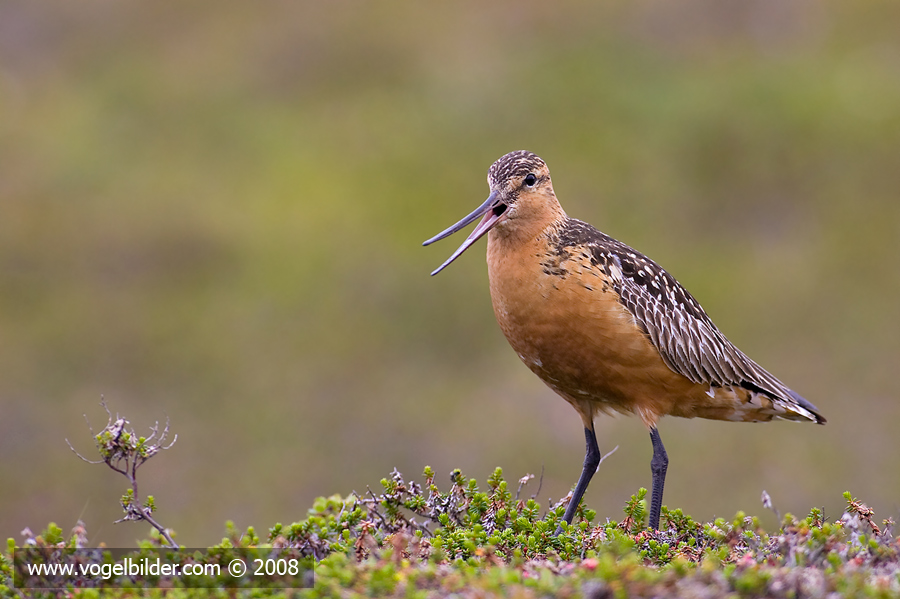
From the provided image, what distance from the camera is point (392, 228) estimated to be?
18.3 metres

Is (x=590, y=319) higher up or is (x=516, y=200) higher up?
(x=516, y=200)

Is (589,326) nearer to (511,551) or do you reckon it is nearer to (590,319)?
(590,319)

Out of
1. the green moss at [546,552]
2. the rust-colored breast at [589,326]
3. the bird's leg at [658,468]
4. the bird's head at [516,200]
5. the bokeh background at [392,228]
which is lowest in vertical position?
the green moss at [546,552]

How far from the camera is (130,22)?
22.6m

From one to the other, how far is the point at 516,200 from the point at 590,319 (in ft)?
3.69

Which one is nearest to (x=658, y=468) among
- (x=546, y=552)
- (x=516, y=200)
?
(x=546, y=552)

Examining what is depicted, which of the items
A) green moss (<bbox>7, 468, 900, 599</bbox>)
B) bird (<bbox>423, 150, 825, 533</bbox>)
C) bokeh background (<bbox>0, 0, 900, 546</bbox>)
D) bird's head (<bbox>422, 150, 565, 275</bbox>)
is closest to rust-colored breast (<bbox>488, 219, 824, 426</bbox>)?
bird (<bbox>423, 150, 825, 533</bbox>)

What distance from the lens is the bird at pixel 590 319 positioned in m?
7.16

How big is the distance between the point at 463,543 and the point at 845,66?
18.2 m

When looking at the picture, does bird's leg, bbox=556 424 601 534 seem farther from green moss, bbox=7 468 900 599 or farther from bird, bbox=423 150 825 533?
green moss, bbox=7 468 900 599

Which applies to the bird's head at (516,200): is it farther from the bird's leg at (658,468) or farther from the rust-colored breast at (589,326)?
the bird's leg at (658,468)

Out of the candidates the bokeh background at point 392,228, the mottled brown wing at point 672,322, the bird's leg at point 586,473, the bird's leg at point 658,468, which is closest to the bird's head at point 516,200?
the mottled brown wing at point 672,322

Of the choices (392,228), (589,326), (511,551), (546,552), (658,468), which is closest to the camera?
(546,552)

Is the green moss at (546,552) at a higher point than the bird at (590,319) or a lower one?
lower
